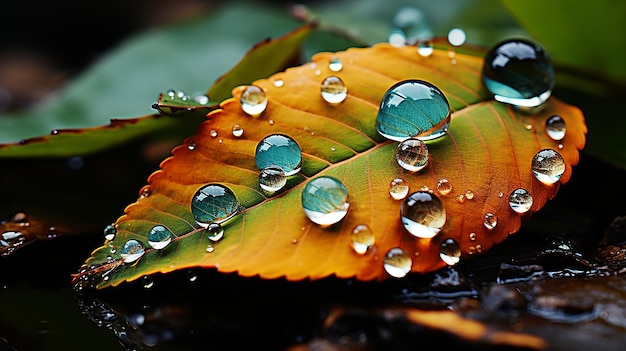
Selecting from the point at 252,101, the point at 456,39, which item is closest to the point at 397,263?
the point at 252,101

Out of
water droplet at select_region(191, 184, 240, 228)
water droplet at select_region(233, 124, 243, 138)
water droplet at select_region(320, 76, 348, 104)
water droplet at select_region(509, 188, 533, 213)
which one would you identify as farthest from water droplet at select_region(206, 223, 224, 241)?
water droplet at select_region(509, 188, 533, 213)

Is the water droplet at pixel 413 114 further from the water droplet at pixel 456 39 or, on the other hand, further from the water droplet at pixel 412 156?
the water droplet at pixel 456 39

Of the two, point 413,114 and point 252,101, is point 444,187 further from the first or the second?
point 252,101

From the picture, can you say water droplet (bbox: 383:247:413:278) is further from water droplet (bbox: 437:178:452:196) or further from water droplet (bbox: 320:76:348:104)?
water droplet (bbox: 320:76:348:104)

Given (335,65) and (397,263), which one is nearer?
(397,263)

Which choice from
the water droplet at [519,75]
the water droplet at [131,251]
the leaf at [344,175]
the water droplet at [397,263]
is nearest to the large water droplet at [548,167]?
the leaf at [344,175]

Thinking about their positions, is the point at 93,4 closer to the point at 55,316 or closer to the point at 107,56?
the point at 107,56
